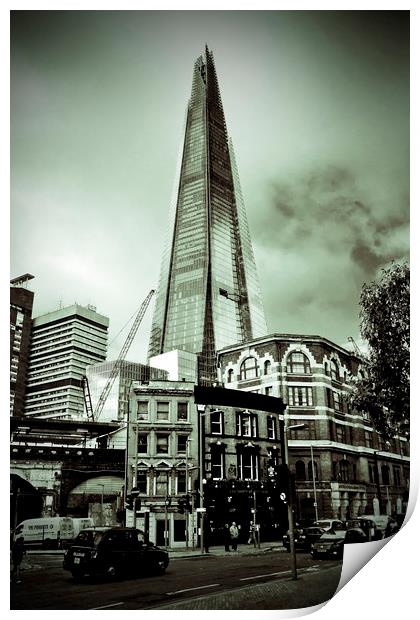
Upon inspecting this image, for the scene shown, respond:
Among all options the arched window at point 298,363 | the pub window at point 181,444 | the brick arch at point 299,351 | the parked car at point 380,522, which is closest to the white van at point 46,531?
the pub window at point 181,444

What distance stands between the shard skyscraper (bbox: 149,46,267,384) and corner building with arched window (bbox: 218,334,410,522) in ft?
2.90

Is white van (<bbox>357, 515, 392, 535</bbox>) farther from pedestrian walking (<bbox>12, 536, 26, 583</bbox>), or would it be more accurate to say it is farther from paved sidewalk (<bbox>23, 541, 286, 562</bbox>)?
pedestrian walking (<bbox>12, 536, 26, 583</bbox>)

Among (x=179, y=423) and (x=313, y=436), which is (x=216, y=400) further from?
(x=313, y=436)

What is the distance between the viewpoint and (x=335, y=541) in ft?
27.4

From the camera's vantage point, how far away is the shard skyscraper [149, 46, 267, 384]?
10.7 m

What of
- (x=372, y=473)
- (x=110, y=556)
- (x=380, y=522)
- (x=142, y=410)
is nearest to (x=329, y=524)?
(x=380, y=522)

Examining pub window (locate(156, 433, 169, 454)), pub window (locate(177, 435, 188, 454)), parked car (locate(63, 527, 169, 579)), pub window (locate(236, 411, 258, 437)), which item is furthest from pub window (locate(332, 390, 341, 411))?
parked car (locate(63, 527, 169, 579))

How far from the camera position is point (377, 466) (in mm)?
9680

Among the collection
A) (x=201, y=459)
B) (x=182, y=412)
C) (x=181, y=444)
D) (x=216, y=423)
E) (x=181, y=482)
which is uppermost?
(x=182, y=412)

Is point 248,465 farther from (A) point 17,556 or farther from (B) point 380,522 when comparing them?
(A) point 17,556

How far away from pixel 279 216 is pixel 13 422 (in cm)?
642

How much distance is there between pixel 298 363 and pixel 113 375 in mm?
3853

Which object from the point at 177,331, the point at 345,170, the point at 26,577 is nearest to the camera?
the point at 26,577

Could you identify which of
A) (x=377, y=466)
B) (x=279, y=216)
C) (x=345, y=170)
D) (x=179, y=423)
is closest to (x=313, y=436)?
(x=377, y=466)
